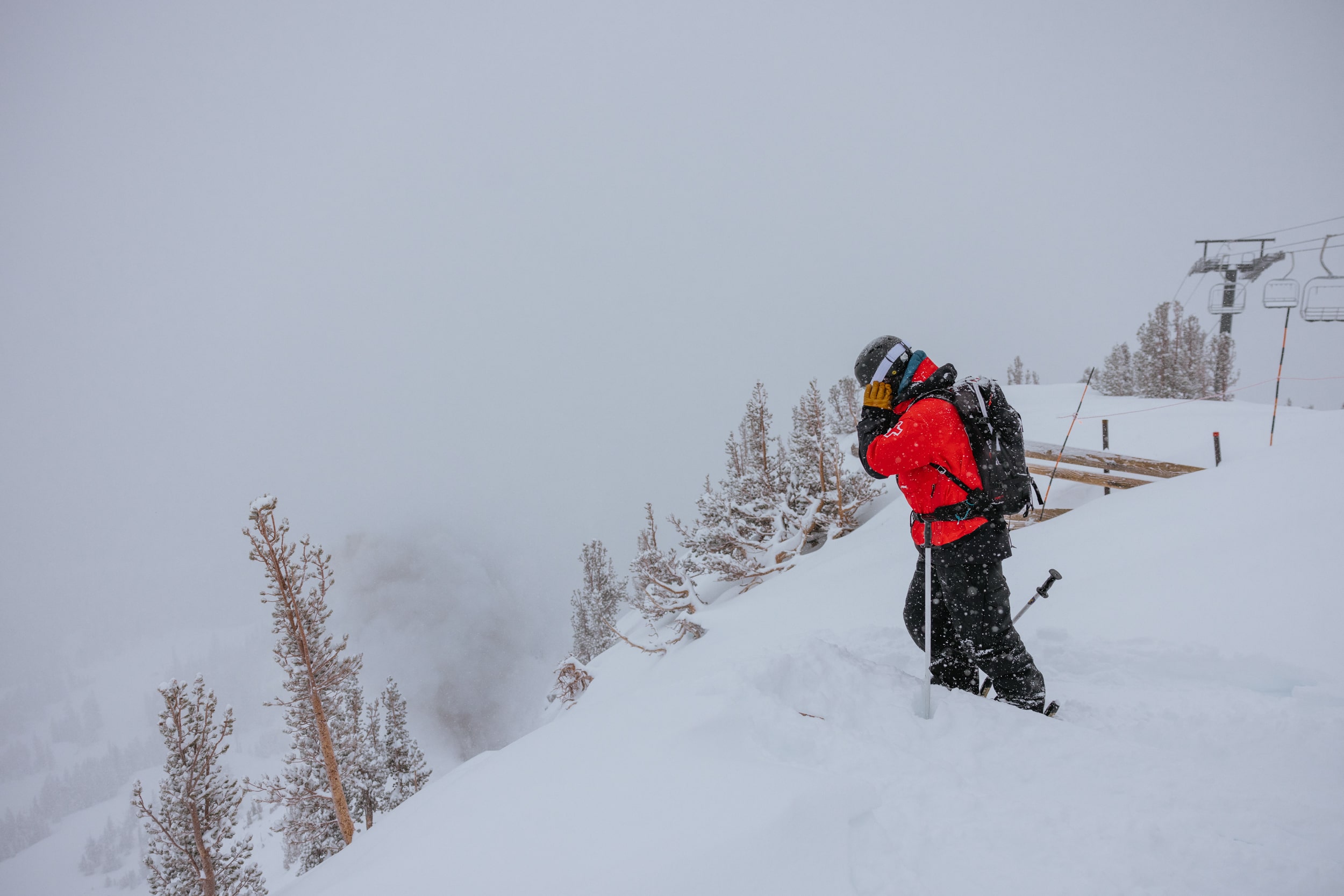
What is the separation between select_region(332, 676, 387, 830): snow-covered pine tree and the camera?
1586 centimetres

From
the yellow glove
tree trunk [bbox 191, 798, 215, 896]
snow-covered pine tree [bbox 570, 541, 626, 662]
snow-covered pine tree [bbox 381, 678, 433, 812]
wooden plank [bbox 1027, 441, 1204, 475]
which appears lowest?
snow-covered pine tree [bbox 570, 541, 626, 662]

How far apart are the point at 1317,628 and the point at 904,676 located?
3176 millimetres

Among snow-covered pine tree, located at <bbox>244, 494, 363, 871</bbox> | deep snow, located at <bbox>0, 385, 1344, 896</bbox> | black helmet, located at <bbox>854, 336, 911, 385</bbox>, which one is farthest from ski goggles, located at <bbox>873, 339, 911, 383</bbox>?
snow-covered pine tree, located at <bbox>244, 494, 363, 871</bbox>

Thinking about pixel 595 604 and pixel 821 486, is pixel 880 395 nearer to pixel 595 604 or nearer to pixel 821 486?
pixel 821 486

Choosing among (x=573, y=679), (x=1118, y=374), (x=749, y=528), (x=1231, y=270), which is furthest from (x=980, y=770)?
(x=1118, y=374)

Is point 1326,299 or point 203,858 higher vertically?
point 1326,299

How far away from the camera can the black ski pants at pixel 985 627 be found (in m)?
3.37

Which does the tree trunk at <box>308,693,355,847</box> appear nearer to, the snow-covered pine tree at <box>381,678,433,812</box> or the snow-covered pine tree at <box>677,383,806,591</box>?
the snow-covered pine tree at <box>381,678,433,812</box>

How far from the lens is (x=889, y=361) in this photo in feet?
11.9

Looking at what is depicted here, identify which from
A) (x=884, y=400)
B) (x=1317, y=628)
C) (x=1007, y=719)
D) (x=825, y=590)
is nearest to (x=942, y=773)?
(x=1007, y=719)

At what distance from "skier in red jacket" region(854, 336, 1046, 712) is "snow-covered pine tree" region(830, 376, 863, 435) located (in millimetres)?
41398

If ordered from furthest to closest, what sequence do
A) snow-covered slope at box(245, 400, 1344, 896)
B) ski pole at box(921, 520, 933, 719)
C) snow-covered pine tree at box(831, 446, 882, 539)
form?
snow-covered pine tree at box(831, 446, 882, 539) < ski pole at box(921, 520, 933, 719) < snow-covered slope at box(245, 400, 1344, 896)

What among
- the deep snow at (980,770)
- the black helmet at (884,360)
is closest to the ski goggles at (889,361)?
the black helmet at (884,360)

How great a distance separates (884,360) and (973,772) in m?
2.49
